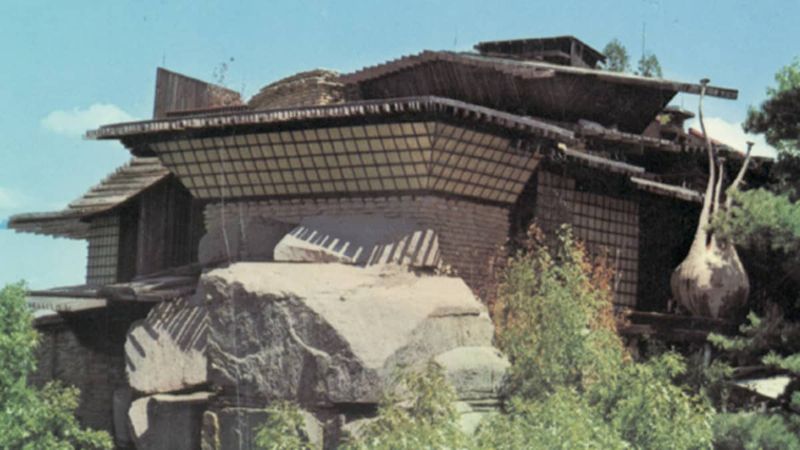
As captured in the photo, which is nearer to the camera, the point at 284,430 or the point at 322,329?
the point at 284,430

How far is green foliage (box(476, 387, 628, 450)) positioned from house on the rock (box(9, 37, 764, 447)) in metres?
1.47

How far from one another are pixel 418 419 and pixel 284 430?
138 cm

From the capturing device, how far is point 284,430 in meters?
9.83

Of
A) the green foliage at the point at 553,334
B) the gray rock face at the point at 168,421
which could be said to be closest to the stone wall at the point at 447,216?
the green foliage at the point at 553,334

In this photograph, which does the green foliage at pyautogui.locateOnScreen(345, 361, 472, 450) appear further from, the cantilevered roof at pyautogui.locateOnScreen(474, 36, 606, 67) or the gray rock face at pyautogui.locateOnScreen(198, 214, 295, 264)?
the cantilevered roof at pyautogui.locateOnScreen(474, 36, 606, 67)

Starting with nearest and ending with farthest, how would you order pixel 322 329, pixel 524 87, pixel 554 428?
1. pixel 554 428
2. pixel 322 329
3. pixel 524 87

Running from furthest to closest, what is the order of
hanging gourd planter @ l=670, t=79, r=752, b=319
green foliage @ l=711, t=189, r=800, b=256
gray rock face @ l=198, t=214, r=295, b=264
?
gray rock face @ l=198, t=214, r=295, b=264, hanging gourd planter @ l=670, t=79, r=752, b=319, green foliage @ l=711, t=189, r=800, b=256

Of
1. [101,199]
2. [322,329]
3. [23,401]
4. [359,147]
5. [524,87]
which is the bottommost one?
[23,401]

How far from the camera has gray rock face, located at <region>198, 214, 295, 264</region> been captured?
14.0 meters

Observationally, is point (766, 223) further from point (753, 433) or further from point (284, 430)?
point (284, 430)

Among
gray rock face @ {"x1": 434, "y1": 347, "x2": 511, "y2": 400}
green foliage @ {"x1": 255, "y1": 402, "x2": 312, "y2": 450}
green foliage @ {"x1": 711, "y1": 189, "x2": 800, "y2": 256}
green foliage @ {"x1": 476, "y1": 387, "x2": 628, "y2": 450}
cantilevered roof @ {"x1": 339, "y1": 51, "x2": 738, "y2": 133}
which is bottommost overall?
green foliage @ {"x1": 255, "y1": 402, "x2": 312, "y2": 450}

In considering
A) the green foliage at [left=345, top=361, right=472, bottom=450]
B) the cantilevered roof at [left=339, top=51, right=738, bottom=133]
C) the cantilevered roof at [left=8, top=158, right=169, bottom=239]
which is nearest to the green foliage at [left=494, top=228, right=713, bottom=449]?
the green foliage at [left=345, top=361, right=472, bottom=450]

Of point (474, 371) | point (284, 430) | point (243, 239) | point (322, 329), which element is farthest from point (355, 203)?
point (284, 430)

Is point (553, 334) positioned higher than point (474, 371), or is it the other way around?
point (553, 334)
